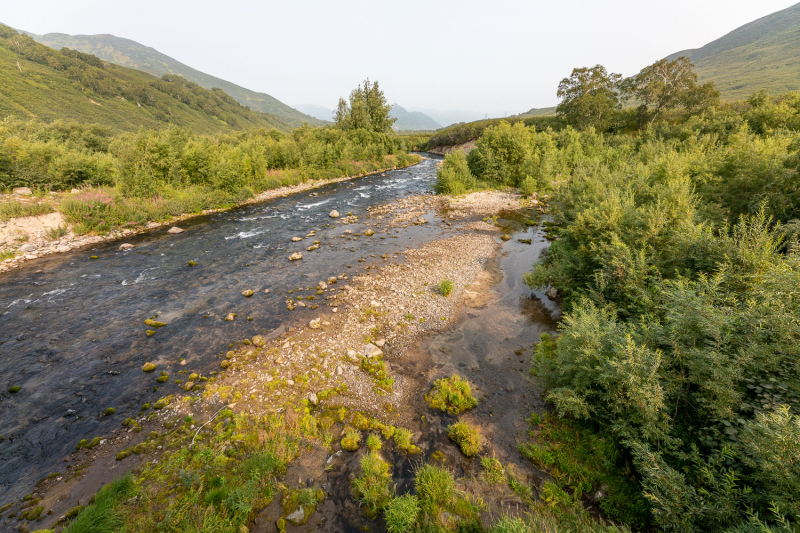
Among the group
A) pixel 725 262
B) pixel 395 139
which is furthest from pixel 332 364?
pixel 395 139

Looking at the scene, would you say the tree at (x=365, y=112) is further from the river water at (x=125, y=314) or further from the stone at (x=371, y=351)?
the stone at (x=371, y=351)

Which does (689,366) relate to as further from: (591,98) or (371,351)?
(591,98)

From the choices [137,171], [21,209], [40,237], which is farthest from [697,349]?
[137,171]

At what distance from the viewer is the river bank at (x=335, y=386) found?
6.93 meters

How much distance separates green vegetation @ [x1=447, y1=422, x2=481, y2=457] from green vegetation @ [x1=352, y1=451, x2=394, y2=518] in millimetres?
2118

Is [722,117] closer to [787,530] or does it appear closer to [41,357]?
[787,530]

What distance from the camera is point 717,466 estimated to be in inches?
197

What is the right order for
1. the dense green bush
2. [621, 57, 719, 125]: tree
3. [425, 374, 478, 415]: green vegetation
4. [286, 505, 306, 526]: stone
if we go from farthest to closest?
[621, 57, 719, 125]: tree
[425, 374, 478, 415]: green vegetation
[286, 505, 306, 526]: stone
the dense green bush

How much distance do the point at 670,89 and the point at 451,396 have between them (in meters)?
67.6

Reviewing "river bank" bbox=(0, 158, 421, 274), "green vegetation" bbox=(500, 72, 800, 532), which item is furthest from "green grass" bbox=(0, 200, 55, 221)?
"green vegetation" bbox=(500, 72, 800, 532)

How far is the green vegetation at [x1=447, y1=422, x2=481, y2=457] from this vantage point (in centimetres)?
770

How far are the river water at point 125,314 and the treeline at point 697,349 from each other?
40.3ft

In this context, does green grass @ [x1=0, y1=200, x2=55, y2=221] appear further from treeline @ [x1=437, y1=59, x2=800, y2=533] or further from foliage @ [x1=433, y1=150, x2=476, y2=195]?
foliage @ [x1=433, y1=150, x2=476, y2=195]

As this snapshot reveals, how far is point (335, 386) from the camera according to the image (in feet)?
32.0
